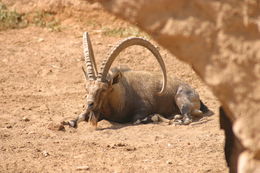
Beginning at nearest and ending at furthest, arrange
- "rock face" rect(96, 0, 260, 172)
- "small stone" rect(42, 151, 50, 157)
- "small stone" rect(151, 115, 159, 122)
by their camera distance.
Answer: "rock face" rect(96, 0, 260, 172) < "small stone" rect(42, 151, 50, 157) < "small stone" rect(151, 115, 159, 122)

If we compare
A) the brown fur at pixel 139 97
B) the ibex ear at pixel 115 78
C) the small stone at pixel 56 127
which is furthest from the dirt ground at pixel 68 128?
the ibex ear at pixel 115 78

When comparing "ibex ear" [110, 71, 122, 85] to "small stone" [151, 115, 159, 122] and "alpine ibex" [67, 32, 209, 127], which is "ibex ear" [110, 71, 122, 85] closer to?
"alpine ibex" [67, 32, 209, 127]

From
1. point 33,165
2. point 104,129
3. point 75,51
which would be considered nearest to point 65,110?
point 104,129

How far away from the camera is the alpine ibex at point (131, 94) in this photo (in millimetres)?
10945

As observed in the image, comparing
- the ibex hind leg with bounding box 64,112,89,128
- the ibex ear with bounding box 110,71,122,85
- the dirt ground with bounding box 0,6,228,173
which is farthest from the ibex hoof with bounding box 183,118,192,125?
the ibex hind leg with bounding box 64,112,89,128

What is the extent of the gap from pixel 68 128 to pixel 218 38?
6.34 meters

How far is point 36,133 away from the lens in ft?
32.2

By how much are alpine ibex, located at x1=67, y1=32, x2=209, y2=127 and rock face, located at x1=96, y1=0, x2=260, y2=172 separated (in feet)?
20.9

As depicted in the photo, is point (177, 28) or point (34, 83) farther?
point (34, 83)

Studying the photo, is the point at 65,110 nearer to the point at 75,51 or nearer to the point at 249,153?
the point at 75,51

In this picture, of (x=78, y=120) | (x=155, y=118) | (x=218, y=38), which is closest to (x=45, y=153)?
(x=78, y=120)

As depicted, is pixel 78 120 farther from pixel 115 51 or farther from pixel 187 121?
pixel 187 121

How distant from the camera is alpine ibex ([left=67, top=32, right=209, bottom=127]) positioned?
10.9 meters

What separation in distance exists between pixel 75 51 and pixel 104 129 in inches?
148
